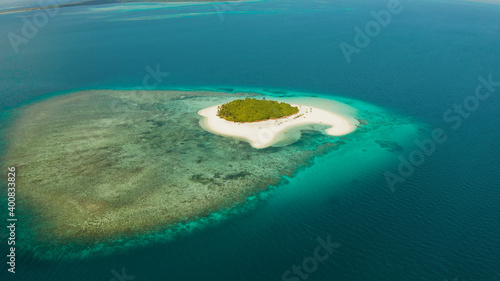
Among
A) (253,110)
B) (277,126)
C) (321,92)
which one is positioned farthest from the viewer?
(321,92)

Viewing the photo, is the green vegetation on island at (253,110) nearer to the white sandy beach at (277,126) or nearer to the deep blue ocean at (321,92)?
the white sandy beach at (277,126)

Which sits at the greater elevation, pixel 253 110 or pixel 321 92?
pixel 321 92

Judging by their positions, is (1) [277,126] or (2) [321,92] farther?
(2) [321,92]

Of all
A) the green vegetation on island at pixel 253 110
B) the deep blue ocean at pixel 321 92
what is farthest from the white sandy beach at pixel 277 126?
the deep blue ocean at pixel 321 92

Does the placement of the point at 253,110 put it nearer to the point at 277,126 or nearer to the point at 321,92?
the point at 277,126

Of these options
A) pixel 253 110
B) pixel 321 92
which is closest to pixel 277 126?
pixel 253 110

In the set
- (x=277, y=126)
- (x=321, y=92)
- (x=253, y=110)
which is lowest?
(x=277, y=126)

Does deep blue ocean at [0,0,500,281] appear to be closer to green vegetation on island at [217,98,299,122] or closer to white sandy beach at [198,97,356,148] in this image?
white sandy beach at [198,97,356,148]
